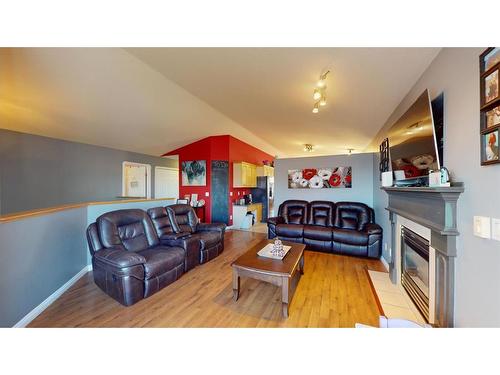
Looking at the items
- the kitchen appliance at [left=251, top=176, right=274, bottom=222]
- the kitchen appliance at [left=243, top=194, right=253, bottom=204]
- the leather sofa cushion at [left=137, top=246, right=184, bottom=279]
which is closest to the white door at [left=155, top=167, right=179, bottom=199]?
the kitchen appliance at [left=243, top=194, right=253, bottom=204]

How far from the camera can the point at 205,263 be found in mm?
3143

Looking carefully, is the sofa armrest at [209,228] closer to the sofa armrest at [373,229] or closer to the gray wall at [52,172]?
the sofa armrest at [373,229]

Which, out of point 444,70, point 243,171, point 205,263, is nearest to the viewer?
point 444,70

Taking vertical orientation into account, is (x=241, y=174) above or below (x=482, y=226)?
above

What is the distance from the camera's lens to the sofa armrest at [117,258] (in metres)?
1.99

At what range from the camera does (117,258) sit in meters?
2.01

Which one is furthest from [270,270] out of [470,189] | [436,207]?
[470,189]

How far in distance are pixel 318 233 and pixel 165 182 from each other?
5733mm

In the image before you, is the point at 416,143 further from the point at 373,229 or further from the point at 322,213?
the point at 322,213
